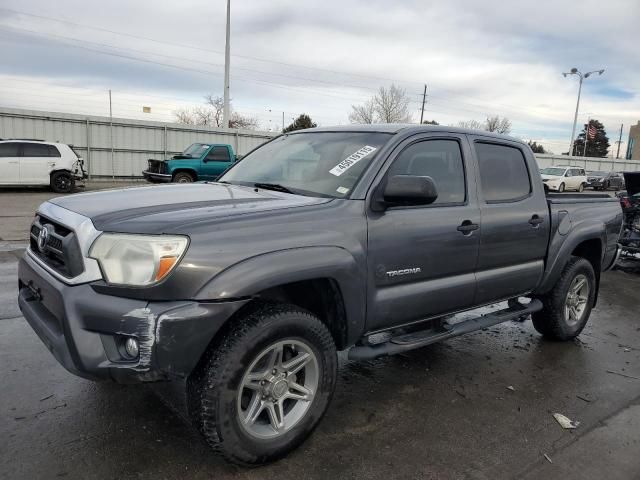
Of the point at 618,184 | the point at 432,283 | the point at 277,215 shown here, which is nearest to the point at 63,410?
the point at 277,215

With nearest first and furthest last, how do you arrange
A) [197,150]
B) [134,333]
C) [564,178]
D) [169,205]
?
[134,333] → [169,205] → [197,150] → [564,178]

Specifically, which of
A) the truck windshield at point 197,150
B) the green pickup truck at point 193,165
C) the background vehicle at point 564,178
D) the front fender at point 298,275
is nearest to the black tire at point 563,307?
the front fender at point 298,275

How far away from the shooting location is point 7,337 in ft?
14.2

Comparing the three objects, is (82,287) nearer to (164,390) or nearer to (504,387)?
(164,390)

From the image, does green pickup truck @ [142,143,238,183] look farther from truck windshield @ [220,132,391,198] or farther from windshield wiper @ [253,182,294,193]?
windshield wiper @ [253,182,294,193]

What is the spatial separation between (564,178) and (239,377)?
30417 mm

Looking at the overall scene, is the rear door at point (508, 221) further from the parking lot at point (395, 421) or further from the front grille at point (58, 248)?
the front grille at point (58, 248)

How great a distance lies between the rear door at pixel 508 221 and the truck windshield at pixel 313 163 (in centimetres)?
102

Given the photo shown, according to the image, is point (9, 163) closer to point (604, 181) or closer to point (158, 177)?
point (158, 177)

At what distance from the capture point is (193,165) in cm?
1808

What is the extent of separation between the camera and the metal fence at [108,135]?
819 inches

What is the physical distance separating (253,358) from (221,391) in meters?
0.22

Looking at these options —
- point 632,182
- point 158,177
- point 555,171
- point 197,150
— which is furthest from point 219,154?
point 555,171

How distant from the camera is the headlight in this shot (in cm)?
237
